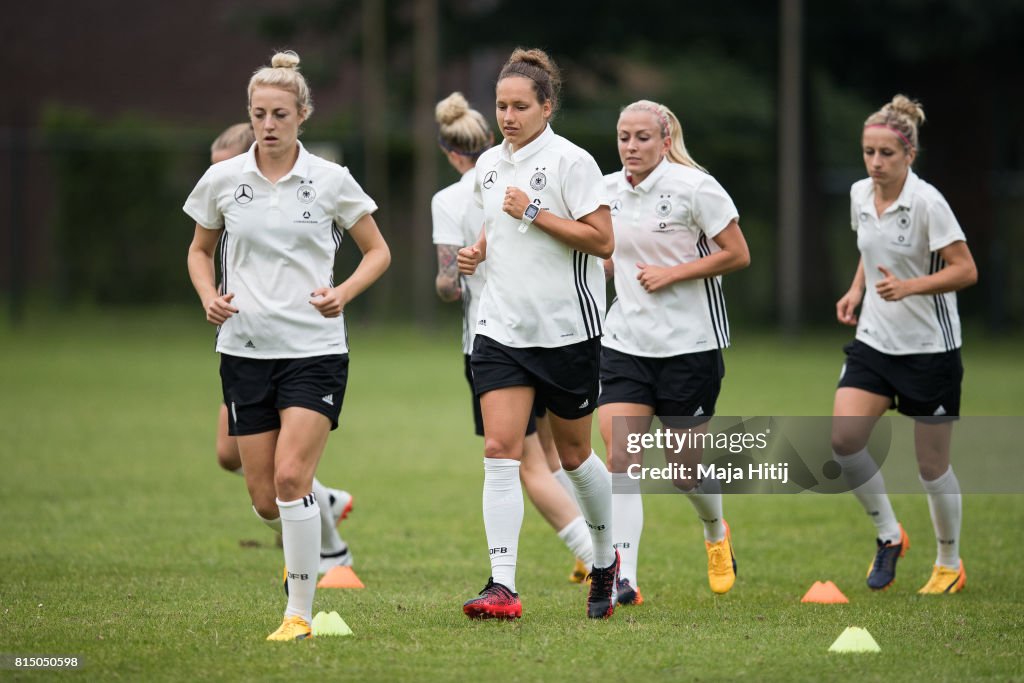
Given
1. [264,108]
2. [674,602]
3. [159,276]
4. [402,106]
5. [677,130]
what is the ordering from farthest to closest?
[402,106]
[159,276]
[677,130]
[674,602]
[264,108]

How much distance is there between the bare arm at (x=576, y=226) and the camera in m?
5.68

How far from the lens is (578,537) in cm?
689

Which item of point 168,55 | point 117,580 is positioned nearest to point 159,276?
point 168,55

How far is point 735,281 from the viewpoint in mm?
26562

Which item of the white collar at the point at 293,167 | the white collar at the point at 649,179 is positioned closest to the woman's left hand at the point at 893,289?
the white collar at the point at 649,179

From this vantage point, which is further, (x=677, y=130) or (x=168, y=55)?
(x=168, y=55)

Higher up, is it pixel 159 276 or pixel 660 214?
pixel 660 214

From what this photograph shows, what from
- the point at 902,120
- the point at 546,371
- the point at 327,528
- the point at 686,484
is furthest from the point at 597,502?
the point at 902,120

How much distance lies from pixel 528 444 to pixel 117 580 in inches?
84.4

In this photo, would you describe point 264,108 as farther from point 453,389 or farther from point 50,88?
point 50,88

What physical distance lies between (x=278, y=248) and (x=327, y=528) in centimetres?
210

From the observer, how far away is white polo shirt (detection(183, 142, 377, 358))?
5602 millimetres

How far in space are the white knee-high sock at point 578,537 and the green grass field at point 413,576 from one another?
0.19m

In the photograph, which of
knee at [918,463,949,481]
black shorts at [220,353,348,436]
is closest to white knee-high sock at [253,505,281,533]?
black shorts at [220,353,348,436]
